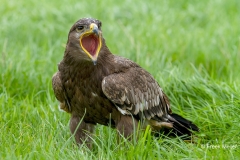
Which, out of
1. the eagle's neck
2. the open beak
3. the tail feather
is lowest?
the tail feather

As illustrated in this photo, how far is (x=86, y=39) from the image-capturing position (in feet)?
16.4

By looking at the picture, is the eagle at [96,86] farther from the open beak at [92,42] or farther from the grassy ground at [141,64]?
the grassy ground at [141,64]

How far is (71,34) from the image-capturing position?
491cm

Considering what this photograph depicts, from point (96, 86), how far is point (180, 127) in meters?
1.00

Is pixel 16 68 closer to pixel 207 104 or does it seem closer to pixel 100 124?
pixel 100 124

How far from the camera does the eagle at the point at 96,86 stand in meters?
4.87

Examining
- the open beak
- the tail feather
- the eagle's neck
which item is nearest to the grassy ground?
the tail feather

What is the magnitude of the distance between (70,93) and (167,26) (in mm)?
4189

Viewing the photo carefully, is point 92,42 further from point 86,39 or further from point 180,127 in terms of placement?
point 180,127

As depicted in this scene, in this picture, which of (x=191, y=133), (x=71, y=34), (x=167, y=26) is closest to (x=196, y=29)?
(x=167, y=26)

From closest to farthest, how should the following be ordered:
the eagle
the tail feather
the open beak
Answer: the open beak → the eagle → the tail feather

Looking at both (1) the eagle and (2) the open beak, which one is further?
(1) the eagle

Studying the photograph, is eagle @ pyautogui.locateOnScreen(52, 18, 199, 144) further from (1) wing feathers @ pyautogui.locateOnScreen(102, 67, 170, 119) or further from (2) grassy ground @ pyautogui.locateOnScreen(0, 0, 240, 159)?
(2) grassy ground @ pyautogui.locateOnScreen(0, 0, 240, 159)

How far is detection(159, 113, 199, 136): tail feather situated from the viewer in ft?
17.8
